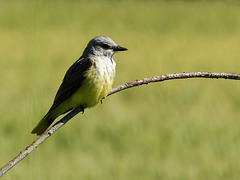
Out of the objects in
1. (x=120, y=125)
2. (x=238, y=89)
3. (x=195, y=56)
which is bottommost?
(x=120, y=125)

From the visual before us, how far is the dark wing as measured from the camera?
4.10 m

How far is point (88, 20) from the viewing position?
82.2 ft

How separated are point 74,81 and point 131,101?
9717 mm

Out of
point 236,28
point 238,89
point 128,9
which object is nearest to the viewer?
point 238,89

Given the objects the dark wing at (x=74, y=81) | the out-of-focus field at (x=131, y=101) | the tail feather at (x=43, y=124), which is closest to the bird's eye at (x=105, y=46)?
the dark wing at (x=74, y=81)

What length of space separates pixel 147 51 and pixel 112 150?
31.9ft

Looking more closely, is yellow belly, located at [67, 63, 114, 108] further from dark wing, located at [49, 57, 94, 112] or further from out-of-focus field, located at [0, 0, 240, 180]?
out-of-focus field, located at [0, 0, 240, 180]

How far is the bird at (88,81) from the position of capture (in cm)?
400

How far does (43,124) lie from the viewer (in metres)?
4.11

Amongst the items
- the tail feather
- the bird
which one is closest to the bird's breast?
the bird

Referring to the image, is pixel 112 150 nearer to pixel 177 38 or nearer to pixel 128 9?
pixel 177 38

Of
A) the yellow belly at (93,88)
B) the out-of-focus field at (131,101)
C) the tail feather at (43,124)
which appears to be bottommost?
the tail feather at (43,124)

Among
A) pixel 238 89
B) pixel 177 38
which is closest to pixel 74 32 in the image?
pixel 177 38

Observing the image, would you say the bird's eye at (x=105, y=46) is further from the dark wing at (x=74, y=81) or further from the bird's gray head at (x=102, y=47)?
the dark wing at (x=74, y=81)
